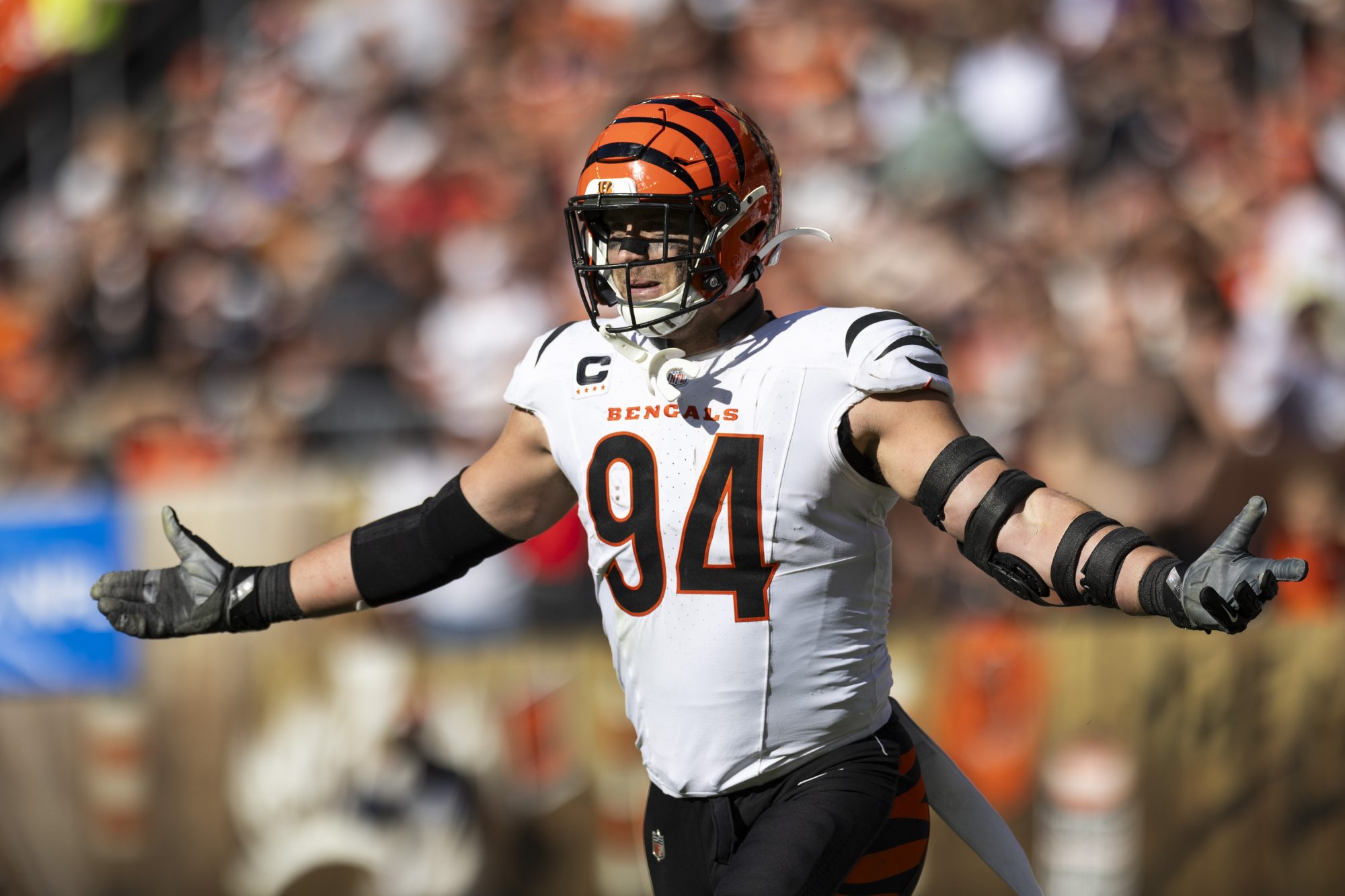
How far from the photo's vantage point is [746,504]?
10.1 feet

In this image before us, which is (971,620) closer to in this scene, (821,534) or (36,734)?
(821,534)

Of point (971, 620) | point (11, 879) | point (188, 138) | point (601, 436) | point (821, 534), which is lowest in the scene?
point (11, 879)

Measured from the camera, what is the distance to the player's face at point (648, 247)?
3211 millimetres

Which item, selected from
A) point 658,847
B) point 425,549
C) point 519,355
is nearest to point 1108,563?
point 658,847

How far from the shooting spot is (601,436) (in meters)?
3.26

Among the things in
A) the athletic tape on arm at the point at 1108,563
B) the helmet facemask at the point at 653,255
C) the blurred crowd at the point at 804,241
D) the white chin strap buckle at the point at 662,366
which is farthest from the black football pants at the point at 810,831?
the blurred crowd at the point at 804,241

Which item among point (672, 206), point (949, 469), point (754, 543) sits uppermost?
point (672, 206)

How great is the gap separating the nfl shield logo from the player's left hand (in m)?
1.30

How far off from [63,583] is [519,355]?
2.46 m

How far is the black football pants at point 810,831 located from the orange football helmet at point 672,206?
101cm

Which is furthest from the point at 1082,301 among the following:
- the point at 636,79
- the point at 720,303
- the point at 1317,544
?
the point at 720,303

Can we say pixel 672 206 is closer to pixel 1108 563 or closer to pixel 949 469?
pixel 949 469

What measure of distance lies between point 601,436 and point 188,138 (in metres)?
7.61

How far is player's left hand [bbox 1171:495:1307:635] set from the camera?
2.41 metres
